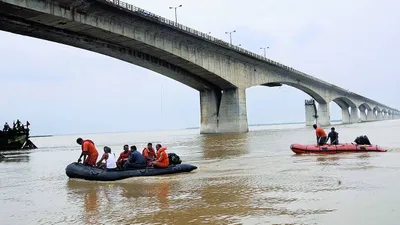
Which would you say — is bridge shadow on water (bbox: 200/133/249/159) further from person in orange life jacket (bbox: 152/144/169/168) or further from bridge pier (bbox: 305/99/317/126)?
bridge pier (bbox: 305/99/317/126)

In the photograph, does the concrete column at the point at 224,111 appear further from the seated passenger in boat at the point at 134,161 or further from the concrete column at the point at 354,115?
the concrete column at the point at 354,115

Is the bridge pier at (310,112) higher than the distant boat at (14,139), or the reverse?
the bridge pier at (310,112)

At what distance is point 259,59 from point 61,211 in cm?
5355

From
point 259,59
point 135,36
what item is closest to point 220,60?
point 259,59

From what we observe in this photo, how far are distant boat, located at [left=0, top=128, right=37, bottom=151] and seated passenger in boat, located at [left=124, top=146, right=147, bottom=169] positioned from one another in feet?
107

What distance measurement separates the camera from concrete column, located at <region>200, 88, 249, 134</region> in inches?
2366

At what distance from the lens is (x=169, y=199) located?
33.7 ft

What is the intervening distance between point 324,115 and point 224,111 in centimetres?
3828

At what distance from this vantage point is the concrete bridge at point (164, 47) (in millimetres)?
35125

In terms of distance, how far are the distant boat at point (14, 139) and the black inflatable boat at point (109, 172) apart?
31.3m

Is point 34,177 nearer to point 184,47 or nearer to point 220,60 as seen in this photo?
point 184,47

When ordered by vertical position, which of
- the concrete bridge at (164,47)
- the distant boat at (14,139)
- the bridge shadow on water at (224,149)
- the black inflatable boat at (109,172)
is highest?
the concrete bridge at (164,47)

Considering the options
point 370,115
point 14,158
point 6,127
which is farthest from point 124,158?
point 370,115

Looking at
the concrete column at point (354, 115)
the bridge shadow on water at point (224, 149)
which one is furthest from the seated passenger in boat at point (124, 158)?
the concrete column at point (354, 115)
